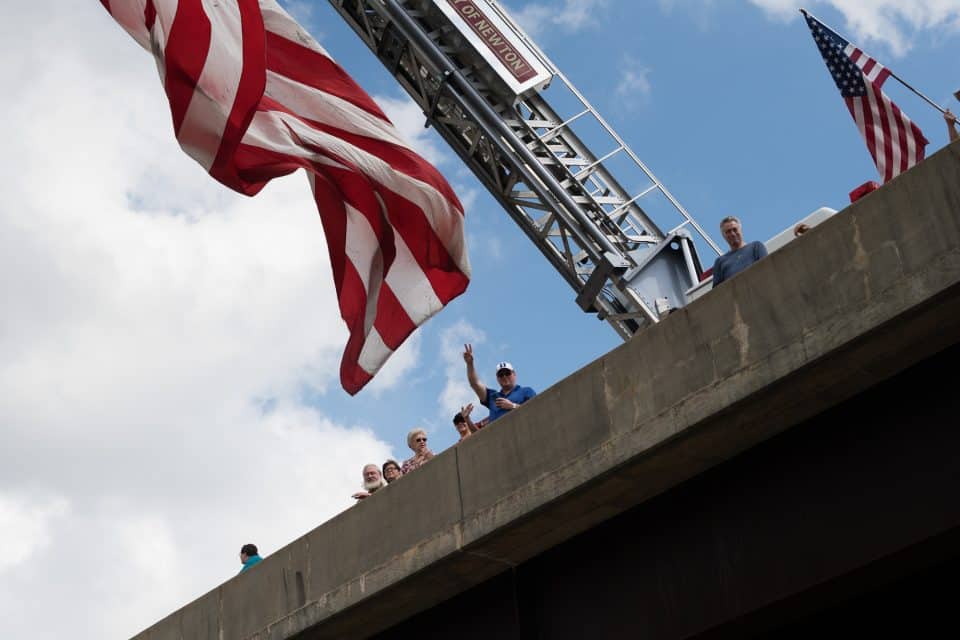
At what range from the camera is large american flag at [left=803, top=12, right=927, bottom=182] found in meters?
13.5

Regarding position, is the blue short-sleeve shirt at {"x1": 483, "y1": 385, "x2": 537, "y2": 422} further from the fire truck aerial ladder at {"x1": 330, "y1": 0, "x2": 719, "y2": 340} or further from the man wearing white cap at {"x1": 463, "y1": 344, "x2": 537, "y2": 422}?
the fire truck aerial ladder at {"x1": 330, "y1": 0, "x2": 719, "y2": 340}

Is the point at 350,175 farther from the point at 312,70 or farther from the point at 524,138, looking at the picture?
the point at 524,138

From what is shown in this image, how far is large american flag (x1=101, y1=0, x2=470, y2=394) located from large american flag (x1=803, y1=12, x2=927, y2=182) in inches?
185

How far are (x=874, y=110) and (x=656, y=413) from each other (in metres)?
6.93

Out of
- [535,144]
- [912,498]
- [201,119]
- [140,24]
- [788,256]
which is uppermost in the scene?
[535,144]

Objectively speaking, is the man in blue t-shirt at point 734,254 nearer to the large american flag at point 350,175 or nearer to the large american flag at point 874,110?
the large american flag at point 350,175

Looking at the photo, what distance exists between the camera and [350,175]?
11008mm

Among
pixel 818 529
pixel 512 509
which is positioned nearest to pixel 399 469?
pixel 512 509

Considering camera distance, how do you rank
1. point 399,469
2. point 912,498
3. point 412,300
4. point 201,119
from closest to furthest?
1. point 912,498
2. point 201,119
3. point 412,300
4. point 399,469

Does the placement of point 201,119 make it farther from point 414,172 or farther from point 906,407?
point 906,407

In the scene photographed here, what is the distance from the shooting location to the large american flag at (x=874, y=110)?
44.2 feet

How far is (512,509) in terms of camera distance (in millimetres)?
8664

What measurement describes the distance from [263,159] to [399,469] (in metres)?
2.93

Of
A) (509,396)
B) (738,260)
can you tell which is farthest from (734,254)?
(509,396)
